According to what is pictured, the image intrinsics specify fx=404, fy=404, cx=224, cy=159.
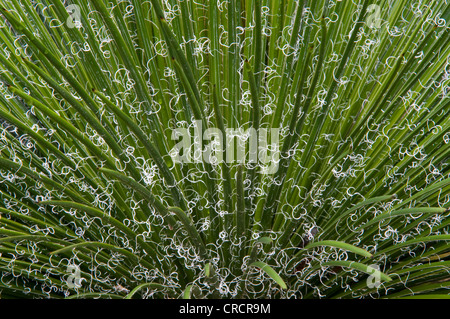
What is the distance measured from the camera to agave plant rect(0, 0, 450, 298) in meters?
0.73

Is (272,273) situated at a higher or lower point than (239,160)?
lower

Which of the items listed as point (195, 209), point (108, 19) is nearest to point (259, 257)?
point (195, 209)


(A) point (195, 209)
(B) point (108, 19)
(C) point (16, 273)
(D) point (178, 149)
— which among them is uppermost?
(B) point (108, 19)

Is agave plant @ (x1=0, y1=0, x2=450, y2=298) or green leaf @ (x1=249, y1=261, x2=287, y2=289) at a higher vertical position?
agave plant @ (x1=0, y1=0, x2=450, y2=298)

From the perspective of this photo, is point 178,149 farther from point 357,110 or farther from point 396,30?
point 396,30

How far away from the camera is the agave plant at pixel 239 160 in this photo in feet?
2.38

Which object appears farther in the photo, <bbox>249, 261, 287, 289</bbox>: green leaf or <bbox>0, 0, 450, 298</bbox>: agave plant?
<bbox>0, 0, 450, 298</bbox>: agave plant

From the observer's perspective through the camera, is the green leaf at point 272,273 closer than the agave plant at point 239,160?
Yes

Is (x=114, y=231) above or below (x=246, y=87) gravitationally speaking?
below

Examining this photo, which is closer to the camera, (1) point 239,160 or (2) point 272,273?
(2) point 272,273

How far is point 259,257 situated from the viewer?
779 mm

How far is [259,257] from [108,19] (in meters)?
0.50

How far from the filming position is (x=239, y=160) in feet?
2.38

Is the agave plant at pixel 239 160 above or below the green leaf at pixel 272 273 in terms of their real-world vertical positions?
above
